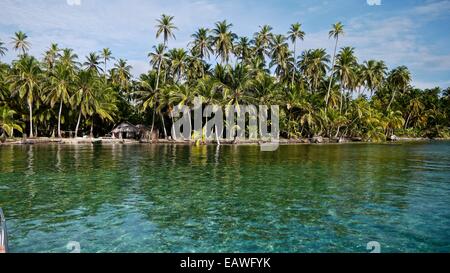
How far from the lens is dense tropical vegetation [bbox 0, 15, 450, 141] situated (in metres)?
55.2

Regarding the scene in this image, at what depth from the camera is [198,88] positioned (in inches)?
2160

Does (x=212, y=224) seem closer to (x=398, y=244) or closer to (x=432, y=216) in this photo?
(x=398, y=244)

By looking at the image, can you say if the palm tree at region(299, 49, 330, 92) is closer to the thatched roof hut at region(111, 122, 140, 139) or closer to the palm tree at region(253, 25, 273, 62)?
the palm tree at region(253, 25, 273, 62)

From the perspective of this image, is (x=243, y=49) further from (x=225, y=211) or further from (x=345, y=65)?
(x=225, y=211)

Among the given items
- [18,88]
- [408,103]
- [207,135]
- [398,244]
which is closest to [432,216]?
[398,244]

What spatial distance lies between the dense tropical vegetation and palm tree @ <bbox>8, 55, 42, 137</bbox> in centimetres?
16

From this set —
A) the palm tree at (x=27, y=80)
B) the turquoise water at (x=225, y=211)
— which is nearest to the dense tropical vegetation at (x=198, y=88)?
the palm tree at (x=27, y=80)

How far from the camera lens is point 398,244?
8805 millimetres

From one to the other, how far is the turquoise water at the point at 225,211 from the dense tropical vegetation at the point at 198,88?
120ft

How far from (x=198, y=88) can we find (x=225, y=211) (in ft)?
145

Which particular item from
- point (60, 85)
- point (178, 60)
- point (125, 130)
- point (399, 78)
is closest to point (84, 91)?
point (60, 85)

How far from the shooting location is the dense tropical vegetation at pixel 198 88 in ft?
A: 181

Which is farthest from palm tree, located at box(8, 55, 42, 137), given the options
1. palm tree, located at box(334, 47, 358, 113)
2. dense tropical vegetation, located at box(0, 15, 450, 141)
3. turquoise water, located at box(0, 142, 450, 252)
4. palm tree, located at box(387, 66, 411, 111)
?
palm tree, located at box(387, 66, 411, 111)

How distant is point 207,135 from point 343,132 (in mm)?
29618
